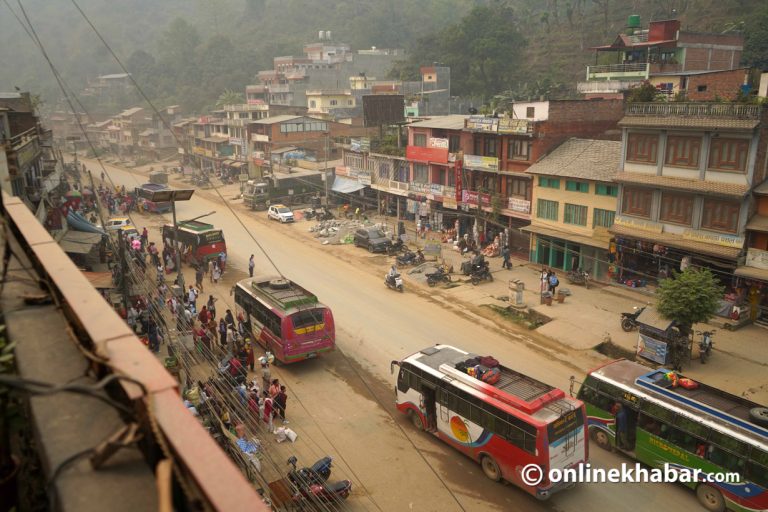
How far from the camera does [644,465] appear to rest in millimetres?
15703

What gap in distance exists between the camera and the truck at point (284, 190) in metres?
53.5

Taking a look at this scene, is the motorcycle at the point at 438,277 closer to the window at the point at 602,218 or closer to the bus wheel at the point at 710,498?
the window at the point at 602,218

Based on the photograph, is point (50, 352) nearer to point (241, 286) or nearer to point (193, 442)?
point (193, 442)

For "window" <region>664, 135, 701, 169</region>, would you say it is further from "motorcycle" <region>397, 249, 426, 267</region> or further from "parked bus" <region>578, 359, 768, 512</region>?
"motorcycle" <region>397, 249, 426, 267</region>

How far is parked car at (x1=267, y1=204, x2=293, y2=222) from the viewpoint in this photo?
4806cm

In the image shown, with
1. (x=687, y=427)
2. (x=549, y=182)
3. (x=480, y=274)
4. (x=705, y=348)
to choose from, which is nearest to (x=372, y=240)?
(x=480, y=274)

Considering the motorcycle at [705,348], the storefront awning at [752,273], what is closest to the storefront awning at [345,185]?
the storefront awning at [752,273]

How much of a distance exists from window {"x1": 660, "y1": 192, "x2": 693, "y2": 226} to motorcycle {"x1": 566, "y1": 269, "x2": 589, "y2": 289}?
15.9ft

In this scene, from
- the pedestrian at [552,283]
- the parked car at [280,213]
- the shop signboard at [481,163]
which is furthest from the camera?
the parked car at [280,213]

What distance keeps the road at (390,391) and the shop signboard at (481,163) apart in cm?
843

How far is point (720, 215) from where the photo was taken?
2530cm

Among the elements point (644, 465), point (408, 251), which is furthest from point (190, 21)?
point (644, 465)

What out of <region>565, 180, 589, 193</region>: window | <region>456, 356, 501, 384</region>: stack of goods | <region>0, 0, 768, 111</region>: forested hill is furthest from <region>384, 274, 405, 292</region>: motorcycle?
<region>0, 0, 768, 111</region>: forested hill

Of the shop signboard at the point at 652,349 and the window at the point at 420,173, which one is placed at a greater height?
the window at the point at 420,173
